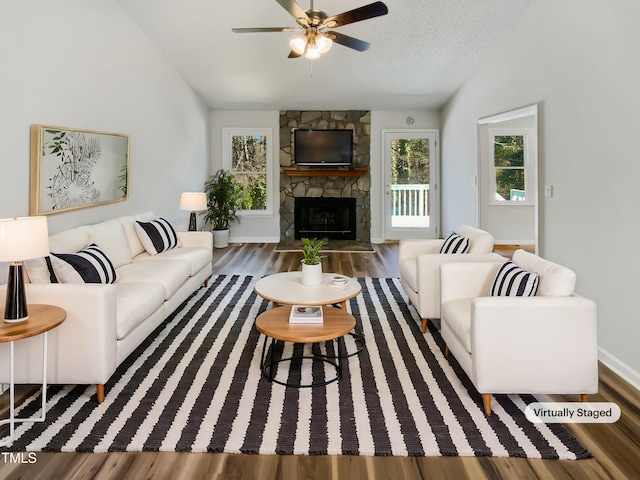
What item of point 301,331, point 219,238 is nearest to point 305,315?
point 301,331

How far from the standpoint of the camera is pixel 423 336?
3.37m

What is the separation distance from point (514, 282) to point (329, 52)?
4.27 m

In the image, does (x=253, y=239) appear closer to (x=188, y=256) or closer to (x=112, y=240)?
(x=188, y=256)

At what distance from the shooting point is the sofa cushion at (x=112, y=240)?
3643mm

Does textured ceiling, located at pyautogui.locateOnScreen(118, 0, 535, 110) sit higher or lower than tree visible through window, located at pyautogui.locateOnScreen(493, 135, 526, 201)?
higher

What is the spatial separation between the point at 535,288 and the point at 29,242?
276 cm

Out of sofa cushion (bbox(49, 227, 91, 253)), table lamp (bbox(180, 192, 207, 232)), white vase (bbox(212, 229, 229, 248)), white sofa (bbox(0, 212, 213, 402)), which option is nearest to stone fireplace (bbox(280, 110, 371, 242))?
white vase (bbox(212, 229, 229, 248))

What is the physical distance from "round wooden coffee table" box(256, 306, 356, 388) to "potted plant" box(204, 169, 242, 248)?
4761mm

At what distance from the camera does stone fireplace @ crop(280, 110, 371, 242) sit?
7.92m

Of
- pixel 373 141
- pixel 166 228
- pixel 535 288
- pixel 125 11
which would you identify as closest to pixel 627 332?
pixel 535 288

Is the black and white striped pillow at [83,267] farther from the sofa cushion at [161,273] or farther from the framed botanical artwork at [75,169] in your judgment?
the framed botanical artwork at [75,169]

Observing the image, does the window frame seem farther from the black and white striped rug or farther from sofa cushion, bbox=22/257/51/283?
sofa cushion, bbox=22/257/51/283

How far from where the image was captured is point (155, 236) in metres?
4.42

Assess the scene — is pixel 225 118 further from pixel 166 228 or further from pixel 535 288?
pixel 535 288
